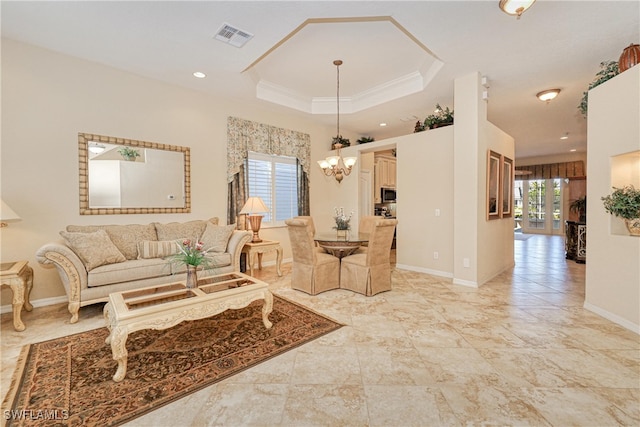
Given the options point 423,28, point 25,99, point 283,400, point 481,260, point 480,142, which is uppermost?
point 423,28

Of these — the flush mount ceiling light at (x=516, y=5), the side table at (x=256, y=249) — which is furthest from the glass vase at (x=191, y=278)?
the flush mount ceiling light at (x=516, y=5)

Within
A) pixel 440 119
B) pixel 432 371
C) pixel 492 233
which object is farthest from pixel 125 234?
pixel 492 233

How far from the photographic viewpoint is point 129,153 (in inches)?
155

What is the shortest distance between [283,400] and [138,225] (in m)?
3.27

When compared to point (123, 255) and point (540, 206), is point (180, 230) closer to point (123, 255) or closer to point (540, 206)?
point (123, 255)

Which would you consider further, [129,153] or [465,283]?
[465,283]

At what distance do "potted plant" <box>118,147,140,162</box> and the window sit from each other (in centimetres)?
179

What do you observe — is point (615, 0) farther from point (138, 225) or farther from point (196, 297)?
point (138, 225)

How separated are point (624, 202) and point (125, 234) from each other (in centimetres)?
562

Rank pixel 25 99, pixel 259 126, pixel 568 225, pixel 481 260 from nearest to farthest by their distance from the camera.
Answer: pixel 25 99, pixel 481 260, pixel 259 126, pixel 568 225

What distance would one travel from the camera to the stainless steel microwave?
7.73 m

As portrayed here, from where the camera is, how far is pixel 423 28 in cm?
286

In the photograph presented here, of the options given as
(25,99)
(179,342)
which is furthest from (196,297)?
(25,99)

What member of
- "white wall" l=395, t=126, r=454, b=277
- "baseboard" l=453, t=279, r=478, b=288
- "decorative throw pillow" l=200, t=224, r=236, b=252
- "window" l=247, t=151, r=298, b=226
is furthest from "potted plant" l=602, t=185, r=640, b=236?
"window" l=247, t=151, r=298, b=226
